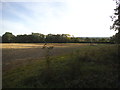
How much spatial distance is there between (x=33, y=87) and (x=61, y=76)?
1.11 metres

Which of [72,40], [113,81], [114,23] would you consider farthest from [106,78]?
[72,40]

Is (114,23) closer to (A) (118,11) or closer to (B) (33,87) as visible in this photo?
(A) (118,11)

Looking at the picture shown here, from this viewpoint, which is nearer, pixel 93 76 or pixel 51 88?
pixel 51 88

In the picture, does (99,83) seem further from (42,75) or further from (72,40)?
(72,40)

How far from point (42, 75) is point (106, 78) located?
8.00ft

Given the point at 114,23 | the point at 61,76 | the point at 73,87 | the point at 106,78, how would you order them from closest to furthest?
the point at 73,87
the point at 106,78
the point at 61,76
the point at 114,23

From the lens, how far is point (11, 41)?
39219 mm

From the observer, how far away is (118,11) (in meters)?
7.94

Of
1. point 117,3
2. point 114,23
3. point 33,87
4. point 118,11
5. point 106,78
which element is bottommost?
point 33,87

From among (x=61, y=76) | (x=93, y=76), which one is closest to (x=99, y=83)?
(x=93, y=76)

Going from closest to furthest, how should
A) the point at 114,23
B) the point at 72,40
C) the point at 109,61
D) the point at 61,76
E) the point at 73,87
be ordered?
the point at 73,87 < the point at 61,76 < the point at 109,61 < the point at 114,23 < the point at 72,40

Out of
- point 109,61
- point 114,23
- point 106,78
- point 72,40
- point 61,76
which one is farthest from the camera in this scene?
point 72,40

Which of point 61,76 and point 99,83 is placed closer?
point 99,83

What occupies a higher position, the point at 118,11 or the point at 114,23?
the point at 118,11
